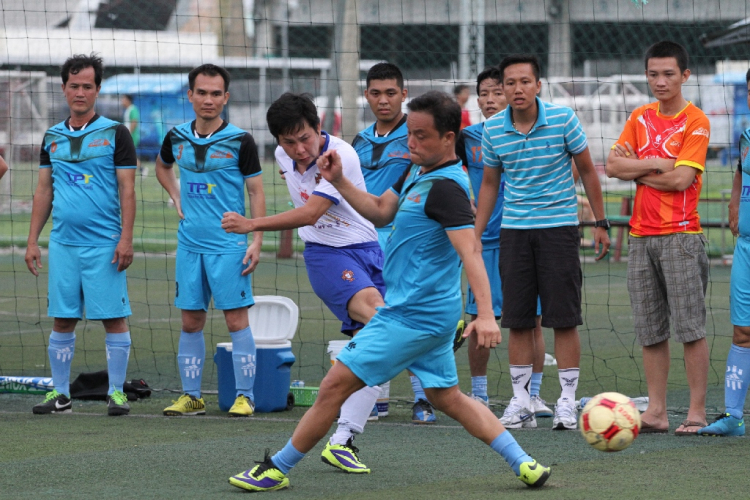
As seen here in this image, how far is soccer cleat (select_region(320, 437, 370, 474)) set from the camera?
5137 mm

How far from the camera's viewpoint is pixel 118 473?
16.6 ft

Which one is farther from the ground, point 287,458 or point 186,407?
point 287,458

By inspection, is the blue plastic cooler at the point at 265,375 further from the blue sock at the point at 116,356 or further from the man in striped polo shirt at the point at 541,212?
the man in striped polo shirt at the point at 541,212

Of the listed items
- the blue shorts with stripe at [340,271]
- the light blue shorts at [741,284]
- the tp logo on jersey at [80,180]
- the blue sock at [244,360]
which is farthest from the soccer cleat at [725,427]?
the tp logo on jersey at [80,180]

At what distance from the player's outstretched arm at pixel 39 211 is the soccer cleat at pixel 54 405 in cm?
81

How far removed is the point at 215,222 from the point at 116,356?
42.8 inches

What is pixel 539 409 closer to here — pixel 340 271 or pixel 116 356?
pixel 340 271

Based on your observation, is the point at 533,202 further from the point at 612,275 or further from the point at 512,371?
the point at 612,275

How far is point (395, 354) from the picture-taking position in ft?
15.1

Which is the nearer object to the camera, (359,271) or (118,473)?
(118,473)

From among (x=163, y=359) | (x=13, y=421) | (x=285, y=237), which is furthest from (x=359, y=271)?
(x=285, y=237)

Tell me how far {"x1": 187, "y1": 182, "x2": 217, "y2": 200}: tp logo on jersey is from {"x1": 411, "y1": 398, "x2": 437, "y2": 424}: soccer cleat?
1820 mm

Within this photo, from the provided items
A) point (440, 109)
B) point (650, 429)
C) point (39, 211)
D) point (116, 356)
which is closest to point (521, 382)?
point (650, 429)

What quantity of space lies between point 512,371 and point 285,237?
10.5 m
